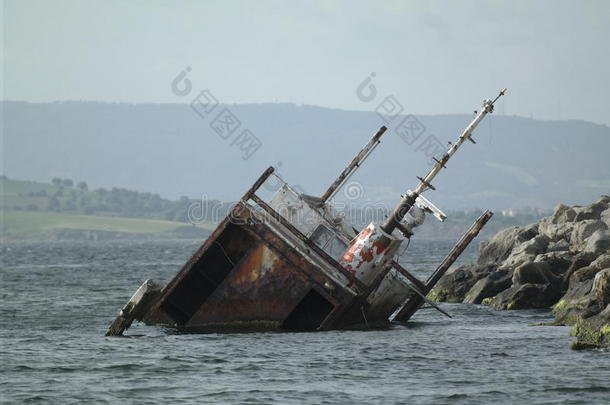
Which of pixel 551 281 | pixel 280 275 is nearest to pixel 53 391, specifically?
pixel 280 275

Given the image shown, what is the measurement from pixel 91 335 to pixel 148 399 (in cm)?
1020

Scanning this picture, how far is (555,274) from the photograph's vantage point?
4034cm

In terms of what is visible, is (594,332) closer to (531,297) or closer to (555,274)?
(531,297)

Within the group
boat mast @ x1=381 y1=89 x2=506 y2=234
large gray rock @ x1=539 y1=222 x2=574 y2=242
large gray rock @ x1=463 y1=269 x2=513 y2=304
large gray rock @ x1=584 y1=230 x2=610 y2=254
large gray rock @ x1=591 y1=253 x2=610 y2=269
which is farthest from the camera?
large gray rock @ x1=539 y1=222 x2=574 y2=242

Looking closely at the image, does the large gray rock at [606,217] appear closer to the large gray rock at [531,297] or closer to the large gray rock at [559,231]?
the large gray rock at [559,231]

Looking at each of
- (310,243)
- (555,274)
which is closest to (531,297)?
(555,274)

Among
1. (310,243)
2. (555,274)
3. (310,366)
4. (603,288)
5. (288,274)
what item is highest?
(555,274)

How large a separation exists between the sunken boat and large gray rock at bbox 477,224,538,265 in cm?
2036

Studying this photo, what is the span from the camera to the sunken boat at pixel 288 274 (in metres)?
28.4

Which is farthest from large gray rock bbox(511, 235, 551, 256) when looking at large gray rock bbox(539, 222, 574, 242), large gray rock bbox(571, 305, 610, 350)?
large gray rock bbox(571, 305, 610, 350)

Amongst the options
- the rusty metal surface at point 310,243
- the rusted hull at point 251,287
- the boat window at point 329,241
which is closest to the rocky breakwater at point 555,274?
the rusty metal surface at point 310,243

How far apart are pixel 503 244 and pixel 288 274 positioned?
2641 cm

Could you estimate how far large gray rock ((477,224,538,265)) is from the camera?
51.9m

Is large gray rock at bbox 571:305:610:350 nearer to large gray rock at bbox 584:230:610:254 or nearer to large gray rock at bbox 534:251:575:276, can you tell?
large gray rock at bbox 584:230:610:254
